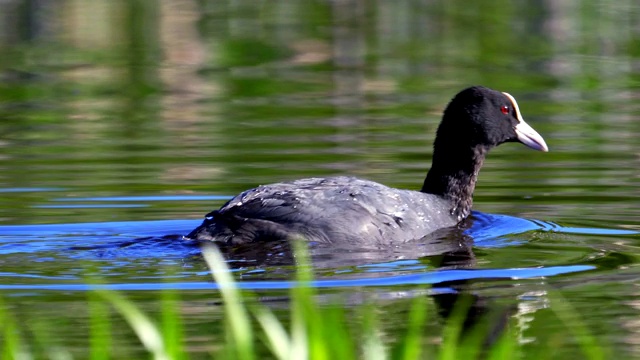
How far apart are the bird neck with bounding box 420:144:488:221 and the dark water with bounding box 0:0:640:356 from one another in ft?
0.75

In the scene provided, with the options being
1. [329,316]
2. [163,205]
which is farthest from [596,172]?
[329,316]

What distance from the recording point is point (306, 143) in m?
11.3

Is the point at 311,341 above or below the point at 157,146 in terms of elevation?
above

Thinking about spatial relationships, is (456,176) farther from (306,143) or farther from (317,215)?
(306,143)

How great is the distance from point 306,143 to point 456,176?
295cm

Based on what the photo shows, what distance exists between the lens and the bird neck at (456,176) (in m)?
8.49

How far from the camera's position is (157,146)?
11320 mm

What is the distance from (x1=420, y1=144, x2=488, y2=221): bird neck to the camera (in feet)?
27.9

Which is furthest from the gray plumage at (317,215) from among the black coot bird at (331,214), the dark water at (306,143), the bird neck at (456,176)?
the bird neck at (456,176)

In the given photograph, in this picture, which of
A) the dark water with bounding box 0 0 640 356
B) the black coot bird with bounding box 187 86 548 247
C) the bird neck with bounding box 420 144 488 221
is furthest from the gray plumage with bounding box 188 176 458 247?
the bird neck with bounding box 420 144 488 221

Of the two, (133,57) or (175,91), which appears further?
(133,57)

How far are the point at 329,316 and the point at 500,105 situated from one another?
5817 millimetres

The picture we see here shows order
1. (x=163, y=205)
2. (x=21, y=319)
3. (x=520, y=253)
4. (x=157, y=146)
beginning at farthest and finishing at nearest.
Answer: (x=157, y=146) < (x=163, y=205) < (x=520, y=253) < (x=21, y=319)

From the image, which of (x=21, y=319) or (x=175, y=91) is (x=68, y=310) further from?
(x=175, y=91)
